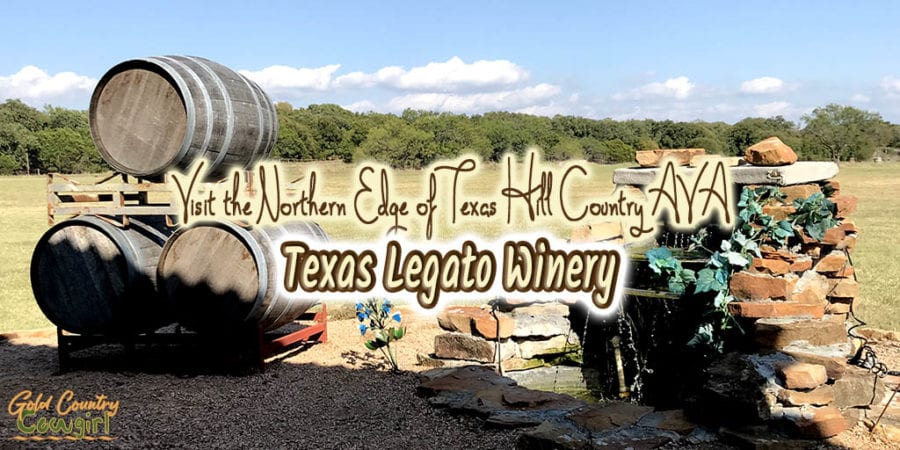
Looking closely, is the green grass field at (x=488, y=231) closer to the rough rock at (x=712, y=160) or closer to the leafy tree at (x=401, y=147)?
the leafy tree at (x=401, y=147)

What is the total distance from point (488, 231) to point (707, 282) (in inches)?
532

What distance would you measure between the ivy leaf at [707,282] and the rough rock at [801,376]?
2.26 feet

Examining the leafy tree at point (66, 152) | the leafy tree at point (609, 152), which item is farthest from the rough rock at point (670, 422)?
the leafy tree at point (66, 152)

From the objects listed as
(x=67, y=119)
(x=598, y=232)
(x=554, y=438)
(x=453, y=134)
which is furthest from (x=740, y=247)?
(x=67, y=119)

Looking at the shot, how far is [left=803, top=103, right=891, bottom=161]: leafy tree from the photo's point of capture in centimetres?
4759

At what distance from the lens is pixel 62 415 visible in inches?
182

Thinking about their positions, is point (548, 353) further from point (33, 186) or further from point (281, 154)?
point (33, 186)

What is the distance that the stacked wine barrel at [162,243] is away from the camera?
5.31m

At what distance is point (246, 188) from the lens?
5.83 meters

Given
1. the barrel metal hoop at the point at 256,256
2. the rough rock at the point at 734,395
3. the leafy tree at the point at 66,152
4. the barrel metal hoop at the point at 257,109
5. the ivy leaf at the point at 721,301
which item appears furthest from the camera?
the leafy tree at the point at 66,152

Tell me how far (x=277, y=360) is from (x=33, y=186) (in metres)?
34.8

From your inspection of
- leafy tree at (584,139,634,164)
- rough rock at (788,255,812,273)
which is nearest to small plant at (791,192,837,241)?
rough rock at (788,255,812,273)

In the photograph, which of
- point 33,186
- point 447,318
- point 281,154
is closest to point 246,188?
point 447,318

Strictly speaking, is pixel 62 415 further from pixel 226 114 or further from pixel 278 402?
pixel 226 114
